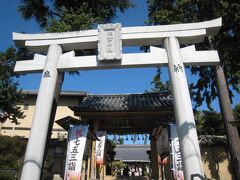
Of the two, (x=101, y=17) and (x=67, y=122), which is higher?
(x=101, y=17)

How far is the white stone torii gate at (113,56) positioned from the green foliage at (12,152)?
7.99 metres

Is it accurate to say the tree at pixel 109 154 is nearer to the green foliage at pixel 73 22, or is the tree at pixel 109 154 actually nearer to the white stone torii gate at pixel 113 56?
the green foliage at pixel 73 22

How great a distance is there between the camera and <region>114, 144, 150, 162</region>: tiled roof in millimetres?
36719

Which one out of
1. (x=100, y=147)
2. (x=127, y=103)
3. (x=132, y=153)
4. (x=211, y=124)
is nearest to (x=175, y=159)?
(x=100, y=147)

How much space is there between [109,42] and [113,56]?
51 cm

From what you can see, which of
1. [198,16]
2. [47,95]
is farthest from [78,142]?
[198,16]

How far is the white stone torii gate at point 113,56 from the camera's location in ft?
23.4

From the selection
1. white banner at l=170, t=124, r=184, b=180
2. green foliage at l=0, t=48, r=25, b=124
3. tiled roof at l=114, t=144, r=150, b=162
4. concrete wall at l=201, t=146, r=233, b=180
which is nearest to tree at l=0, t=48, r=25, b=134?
green foliage at l=0, t=48, r=25, b=124

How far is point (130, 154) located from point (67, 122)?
26892 millimetres

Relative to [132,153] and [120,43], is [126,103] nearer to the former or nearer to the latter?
[120,43]

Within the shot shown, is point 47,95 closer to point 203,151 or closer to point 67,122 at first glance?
point 67,122

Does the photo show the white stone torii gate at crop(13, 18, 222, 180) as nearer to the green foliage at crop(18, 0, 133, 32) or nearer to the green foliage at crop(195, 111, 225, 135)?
the green foliage at crop(18, 0, 133, 32)

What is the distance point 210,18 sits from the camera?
13.5 metres

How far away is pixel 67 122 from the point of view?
555 inches
